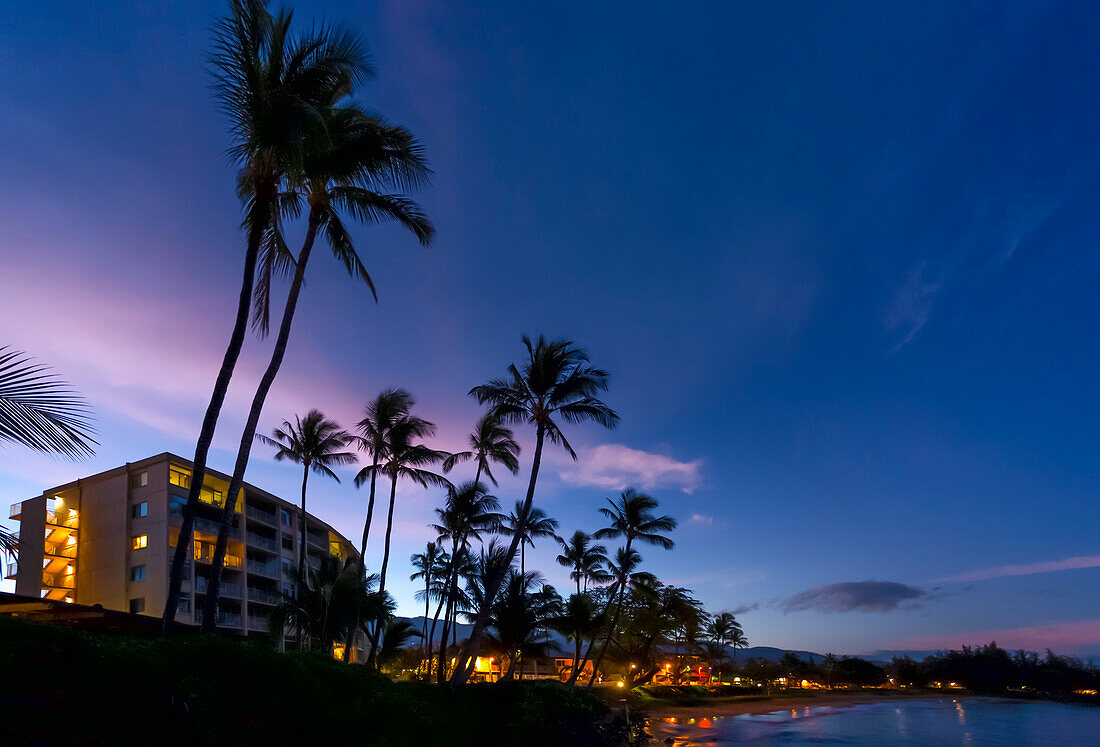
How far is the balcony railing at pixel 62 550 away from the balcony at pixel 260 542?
453 inches

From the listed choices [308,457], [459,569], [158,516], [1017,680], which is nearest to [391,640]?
[459,569]

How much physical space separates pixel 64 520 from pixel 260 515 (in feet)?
44.5

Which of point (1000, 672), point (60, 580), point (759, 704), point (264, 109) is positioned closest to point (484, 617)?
point (264, 109)

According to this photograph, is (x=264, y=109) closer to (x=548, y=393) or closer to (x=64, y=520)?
(x=548, y=393)

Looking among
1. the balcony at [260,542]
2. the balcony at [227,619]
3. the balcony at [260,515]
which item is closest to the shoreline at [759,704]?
the balcony at [227,619]

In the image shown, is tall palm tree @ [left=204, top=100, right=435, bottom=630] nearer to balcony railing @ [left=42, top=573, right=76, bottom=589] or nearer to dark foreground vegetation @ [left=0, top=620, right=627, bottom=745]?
dark foreground vegetation @ [left=0, top=620, right=627, bottom=745]

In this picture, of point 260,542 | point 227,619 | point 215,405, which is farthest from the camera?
point 260,542

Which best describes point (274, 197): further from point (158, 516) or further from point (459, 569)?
point (158, 516)

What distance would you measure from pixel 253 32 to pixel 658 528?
41.0 m

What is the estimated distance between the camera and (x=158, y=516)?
143 ft

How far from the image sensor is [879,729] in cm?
5025

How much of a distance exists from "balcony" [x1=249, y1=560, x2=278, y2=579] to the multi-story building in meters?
0.38

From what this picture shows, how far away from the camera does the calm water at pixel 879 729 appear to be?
40.2m

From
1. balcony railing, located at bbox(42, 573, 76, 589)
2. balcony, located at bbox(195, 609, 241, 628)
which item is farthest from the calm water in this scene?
balcony railing, located at bbox(42, 573, 76, 589)
